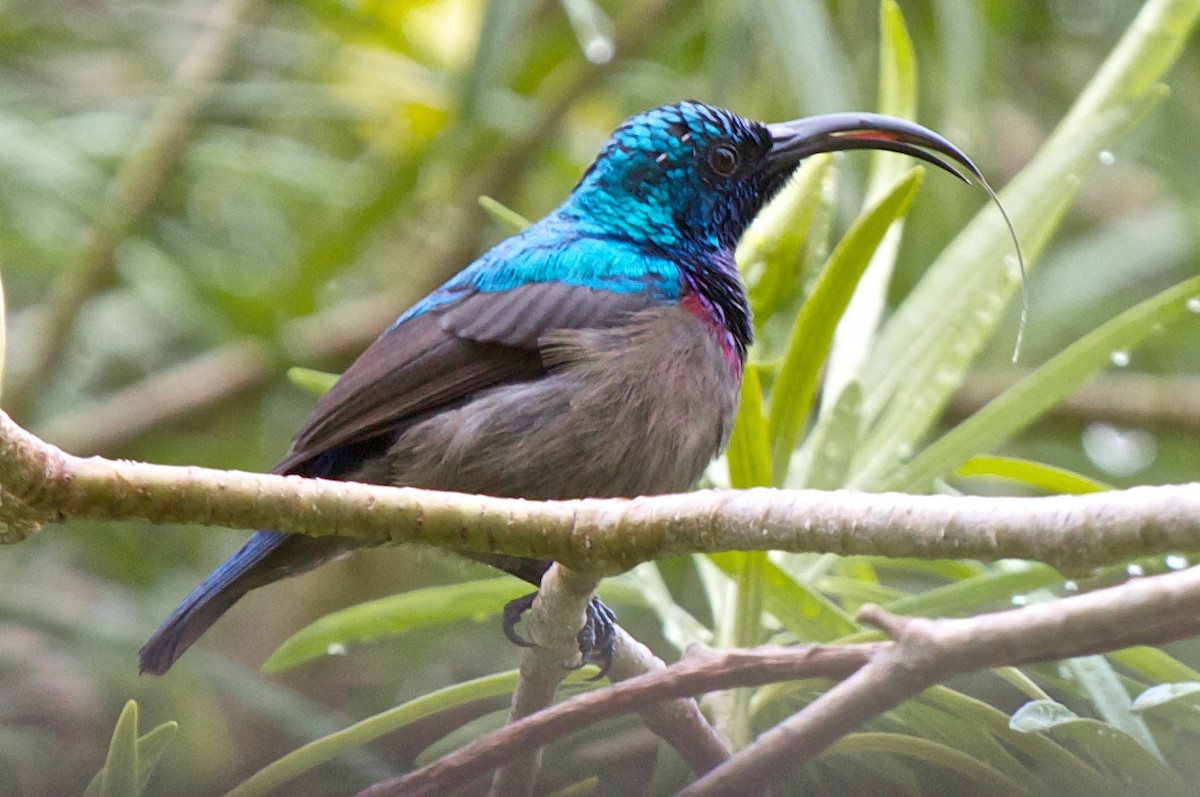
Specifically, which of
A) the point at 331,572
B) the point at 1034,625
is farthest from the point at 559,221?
the point at 331,572

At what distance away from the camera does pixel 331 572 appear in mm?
4926

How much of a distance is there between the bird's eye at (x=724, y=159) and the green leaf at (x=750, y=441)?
0.64 m

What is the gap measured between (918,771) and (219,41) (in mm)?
3657

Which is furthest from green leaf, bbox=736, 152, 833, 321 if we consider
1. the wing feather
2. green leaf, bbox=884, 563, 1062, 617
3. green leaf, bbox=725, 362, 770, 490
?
green leaf, bbox=884, 563, 1062, 617

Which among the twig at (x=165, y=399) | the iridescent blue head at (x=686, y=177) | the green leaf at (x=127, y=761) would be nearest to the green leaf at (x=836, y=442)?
the iridescent blue head at (x=686, y=177)

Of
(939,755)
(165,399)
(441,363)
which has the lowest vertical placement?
(939,755)

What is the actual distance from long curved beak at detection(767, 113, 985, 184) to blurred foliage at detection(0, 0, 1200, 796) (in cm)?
6

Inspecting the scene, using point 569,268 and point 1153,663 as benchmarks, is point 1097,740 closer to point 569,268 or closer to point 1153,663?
point 1153,663

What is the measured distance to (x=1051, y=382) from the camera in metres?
2.54

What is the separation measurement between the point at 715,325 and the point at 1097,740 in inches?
48.8

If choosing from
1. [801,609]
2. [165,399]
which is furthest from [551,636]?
[165,399]

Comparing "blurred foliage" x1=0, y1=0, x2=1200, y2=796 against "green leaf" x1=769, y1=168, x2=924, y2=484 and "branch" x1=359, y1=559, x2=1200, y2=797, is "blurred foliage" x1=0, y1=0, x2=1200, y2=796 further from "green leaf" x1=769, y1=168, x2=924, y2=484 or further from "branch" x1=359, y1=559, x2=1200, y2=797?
"branch" x1=359, y1=559, x2=1200, y2=797

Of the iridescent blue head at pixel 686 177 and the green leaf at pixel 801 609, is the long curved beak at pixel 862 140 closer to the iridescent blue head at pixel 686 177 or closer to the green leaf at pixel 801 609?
the iridescent blue head at pixel 686 177

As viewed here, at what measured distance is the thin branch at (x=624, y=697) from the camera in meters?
1.56
